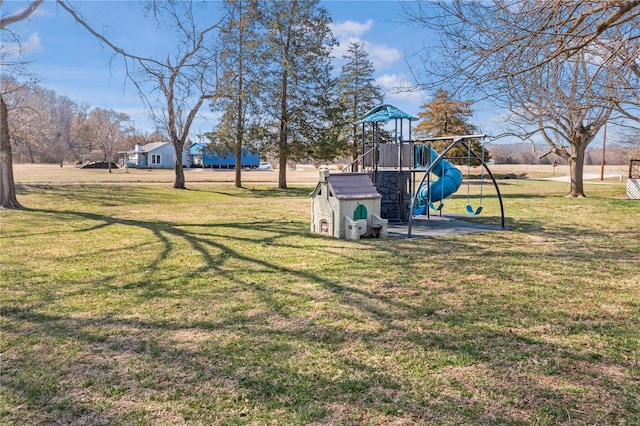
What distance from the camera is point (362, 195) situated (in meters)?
9.91

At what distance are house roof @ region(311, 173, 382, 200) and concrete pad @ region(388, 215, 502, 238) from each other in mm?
1132

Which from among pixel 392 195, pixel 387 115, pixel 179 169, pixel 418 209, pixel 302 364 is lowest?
pixel 302 364

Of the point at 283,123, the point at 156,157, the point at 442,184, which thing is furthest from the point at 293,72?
the point at 156,157

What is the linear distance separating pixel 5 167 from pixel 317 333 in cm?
1353

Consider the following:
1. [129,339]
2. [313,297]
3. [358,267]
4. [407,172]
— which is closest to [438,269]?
[358,267]

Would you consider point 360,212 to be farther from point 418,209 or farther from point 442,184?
point 442,184

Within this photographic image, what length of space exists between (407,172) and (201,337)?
9.37 metres

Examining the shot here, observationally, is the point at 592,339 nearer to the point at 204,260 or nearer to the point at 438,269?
the point at 438,269

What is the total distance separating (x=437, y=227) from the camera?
1160 cm

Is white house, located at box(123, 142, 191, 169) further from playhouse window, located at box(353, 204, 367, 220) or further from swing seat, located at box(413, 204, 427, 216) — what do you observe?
playhouse window, located at box(353, 204, 367, 220)

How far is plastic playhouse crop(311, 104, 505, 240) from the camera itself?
9.80 m

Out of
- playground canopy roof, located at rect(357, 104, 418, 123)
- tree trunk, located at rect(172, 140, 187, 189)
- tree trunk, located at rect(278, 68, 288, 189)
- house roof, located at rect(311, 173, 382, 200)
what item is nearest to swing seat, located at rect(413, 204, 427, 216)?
playground canopy roof, located at rect(357, 104, 418, 123)

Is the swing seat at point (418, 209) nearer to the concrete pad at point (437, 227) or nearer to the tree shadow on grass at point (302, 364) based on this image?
the concrete pad at point (437, 227)

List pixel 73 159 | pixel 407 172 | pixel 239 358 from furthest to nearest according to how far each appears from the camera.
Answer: pixel 73 159 < pixel 407 172 < pixel 239 358
